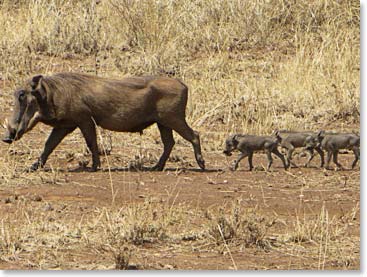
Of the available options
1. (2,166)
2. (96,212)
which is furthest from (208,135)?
Answer: (96,212)

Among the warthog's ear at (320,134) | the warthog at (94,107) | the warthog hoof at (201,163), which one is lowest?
the warthog hoof at (201,163)

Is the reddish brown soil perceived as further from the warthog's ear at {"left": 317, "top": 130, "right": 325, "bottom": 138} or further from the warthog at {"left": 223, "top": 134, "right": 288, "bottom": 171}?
the warthog's ear at {"left": 317, "top": 130, "right": 325, "bottom": 138}

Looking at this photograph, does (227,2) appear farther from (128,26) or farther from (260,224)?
(260,224)

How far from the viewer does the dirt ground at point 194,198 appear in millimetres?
8211

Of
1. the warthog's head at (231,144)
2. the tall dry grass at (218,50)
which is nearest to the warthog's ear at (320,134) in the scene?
the warthog's head at (231,144)

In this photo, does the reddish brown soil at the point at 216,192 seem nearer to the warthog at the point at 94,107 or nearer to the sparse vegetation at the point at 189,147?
the sparse vegetation at the point at 189,147

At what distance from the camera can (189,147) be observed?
42.5ft

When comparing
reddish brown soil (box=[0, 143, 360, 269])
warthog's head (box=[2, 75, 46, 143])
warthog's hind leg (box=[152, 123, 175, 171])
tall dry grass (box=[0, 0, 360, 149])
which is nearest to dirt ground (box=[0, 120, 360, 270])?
reddish brown soil (box=[0, 143, 360, 269])

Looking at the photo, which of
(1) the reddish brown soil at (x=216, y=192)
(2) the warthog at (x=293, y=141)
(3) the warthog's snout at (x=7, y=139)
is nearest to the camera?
(1) the reddish brown soil at (x=216, y=192)

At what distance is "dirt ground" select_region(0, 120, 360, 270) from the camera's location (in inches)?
323

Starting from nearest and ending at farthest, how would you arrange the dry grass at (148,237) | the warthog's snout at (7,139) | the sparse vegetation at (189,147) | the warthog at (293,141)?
the dry grass at (148,237)
the sparse vegetation at (189,147)
the warthog's snout at (7,139)
the warthog at (293,141)

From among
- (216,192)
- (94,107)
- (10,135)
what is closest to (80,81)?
(94,107)

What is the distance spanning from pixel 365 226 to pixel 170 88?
3.41 meters

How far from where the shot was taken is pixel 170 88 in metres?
11.6
